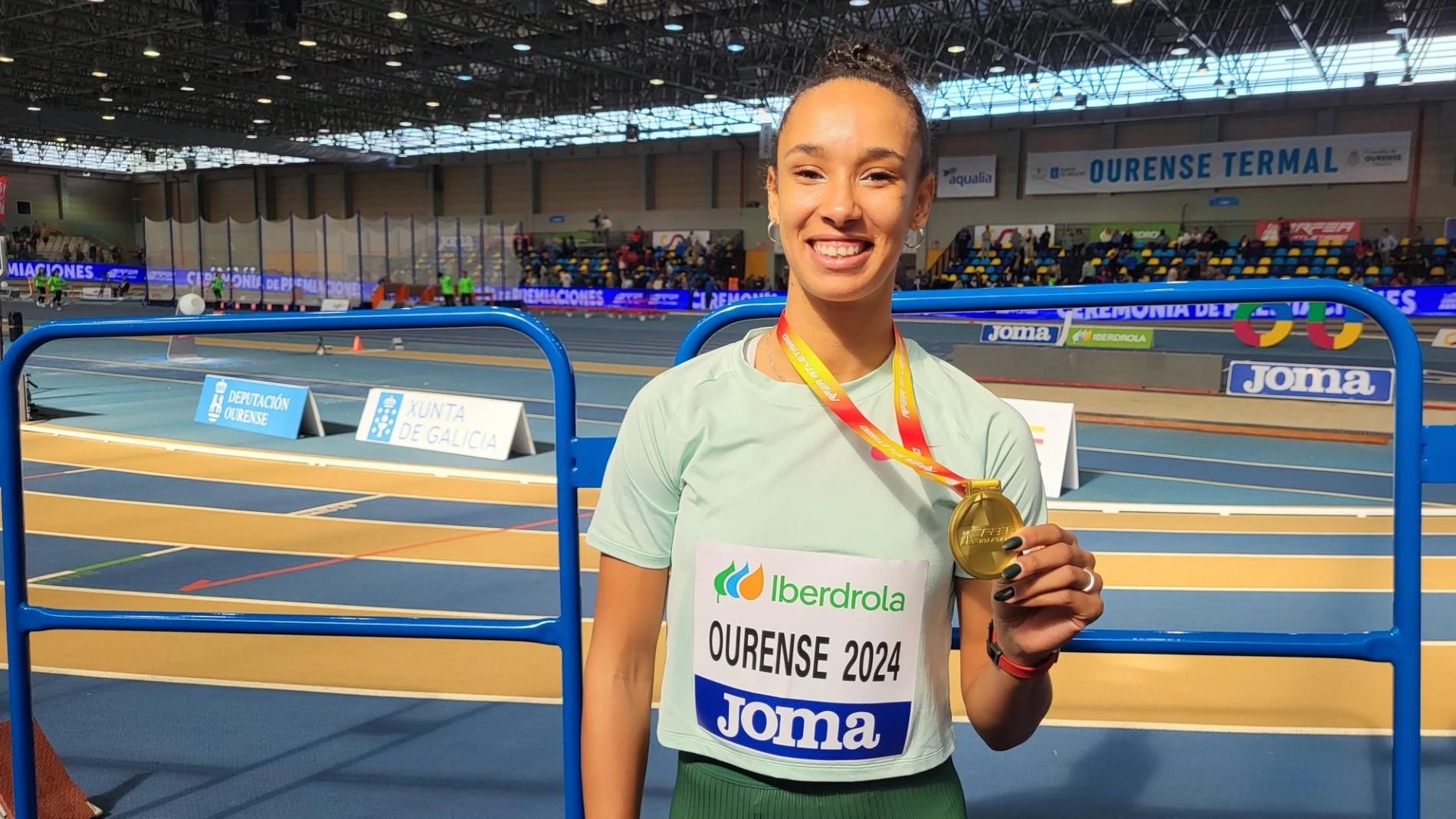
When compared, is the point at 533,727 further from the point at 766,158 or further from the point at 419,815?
the point at 766,158

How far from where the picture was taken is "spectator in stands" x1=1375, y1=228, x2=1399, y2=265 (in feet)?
94.9

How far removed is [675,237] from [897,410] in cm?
4293

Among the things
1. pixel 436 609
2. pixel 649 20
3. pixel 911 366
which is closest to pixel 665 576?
pixel 911 366

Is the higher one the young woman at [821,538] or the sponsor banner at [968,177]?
the sponsor banner at [968,177]

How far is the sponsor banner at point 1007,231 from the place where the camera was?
119 ft

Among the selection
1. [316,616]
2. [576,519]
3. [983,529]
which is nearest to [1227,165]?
[576,519]

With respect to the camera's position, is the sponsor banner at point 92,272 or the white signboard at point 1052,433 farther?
the sponsor banner at point 92,272

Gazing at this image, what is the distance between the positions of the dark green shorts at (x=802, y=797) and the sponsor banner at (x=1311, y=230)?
3538cm

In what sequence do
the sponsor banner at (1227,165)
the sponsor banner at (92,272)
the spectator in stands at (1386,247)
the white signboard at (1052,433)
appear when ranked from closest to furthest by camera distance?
the white signboard at (1052,433) < the spectator in stands at (1386,247) < the sponsor banner at (1227,165) < the sponsor banner at (92,272)

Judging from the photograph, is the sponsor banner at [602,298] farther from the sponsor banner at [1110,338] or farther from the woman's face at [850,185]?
the woman's face at [850,185]

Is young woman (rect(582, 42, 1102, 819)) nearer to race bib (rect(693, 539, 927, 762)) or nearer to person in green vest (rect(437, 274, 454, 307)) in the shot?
race bib (rect(693, 539, 927, 762))

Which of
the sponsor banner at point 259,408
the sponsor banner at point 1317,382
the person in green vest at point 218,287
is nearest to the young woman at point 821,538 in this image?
the sponsor banner at point 1317,382

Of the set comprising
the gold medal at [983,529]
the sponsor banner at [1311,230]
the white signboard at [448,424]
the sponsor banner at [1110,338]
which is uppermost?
the sponsor banner at [1311,230]

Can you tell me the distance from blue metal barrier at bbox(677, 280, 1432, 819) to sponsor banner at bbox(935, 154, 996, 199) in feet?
121
